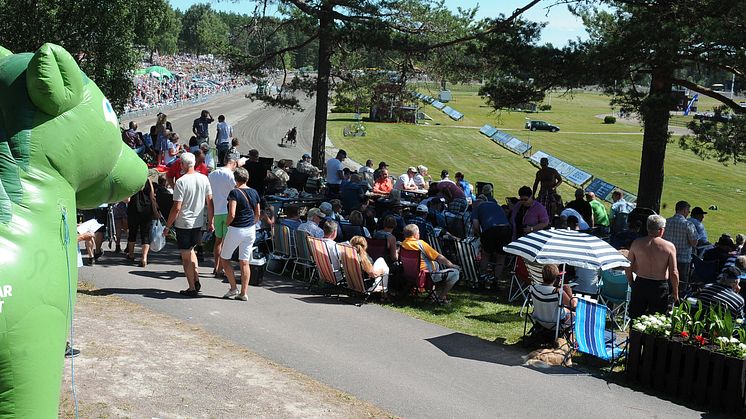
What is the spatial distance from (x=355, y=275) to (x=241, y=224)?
5.92ft

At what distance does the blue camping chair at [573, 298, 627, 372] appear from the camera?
9.50m

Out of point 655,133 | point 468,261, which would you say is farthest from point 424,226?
point 655,133

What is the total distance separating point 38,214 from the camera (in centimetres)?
486

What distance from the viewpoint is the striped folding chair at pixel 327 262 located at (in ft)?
38.7

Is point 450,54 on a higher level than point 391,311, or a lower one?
higher

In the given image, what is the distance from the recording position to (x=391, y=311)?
11.3 m

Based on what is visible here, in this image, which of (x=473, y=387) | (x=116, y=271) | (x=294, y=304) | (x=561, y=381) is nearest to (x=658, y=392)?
(x=561, y=381)

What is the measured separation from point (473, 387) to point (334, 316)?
277 cm

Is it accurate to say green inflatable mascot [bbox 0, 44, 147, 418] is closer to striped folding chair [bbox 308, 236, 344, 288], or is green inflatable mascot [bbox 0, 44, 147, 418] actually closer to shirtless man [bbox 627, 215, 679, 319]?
striped folding chair [bbox 308, 236, 344, 288]

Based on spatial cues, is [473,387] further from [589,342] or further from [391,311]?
[391,311]

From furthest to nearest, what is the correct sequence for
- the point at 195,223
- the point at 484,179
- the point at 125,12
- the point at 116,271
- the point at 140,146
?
the point at 484,179 → the point at 125,12 → the point at 140,146 → the point at 116,271 → the point at 195,223

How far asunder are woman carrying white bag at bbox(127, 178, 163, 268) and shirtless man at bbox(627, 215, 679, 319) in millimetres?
7114

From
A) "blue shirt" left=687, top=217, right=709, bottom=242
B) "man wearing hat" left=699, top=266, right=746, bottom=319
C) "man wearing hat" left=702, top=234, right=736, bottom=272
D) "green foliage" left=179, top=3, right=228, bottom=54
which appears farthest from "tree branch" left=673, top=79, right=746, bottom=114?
"green foliage" left=179, top=3, right=228, bottom=54

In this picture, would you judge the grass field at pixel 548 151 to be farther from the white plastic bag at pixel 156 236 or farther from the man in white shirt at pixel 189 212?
the man in white shirt at pixel 189 212
